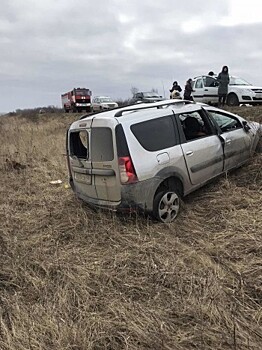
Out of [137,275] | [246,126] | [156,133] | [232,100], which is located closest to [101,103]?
[232,100]

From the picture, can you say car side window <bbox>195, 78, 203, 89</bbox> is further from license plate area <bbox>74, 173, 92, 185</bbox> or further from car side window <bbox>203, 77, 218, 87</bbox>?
license plate area <bbox>74, 173, 92, 185</bbox>

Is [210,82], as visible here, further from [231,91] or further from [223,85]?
[223,85]

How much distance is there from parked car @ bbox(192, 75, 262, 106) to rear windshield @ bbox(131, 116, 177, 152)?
29.6 ft

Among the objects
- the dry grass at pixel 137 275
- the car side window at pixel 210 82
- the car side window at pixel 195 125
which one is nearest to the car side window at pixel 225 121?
the car side window at pixel 195 125

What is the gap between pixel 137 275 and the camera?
3602mm

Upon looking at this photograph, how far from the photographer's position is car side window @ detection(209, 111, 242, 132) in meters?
5.91

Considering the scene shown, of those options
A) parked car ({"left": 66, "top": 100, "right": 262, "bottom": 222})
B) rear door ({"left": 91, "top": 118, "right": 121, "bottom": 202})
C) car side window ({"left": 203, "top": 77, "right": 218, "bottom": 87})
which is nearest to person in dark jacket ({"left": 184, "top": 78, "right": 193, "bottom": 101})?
car side window ({"left": 203, "top": 77, "right": 218, "bottom": 87})

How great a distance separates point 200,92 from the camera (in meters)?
14.9

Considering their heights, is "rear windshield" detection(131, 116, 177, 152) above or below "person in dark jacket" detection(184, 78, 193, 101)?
below

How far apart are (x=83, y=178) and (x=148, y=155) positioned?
115 cm

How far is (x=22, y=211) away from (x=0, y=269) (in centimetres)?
253

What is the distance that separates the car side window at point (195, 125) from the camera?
5.33m

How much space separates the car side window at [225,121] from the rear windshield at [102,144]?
6.97 ft

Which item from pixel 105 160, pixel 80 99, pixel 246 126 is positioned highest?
pixel 80 99
